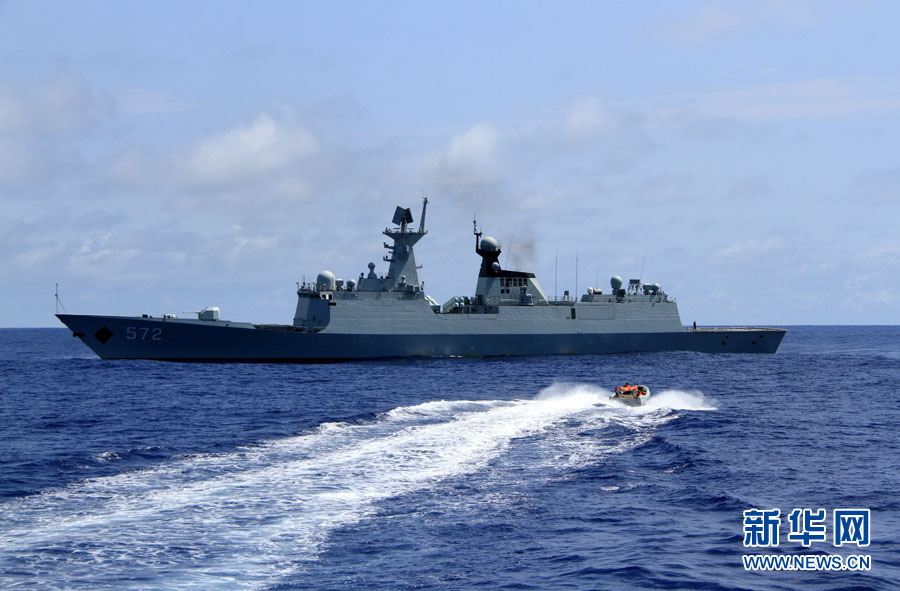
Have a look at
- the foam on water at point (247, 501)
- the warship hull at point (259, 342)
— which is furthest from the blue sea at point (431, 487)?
the warship hull at point (259, 342)

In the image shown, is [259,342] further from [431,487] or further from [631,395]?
[431,487]

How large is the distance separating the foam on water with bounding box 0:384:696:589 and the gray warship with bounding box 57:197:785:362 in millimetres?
22943

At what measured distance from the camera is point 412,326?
4812 centimetres

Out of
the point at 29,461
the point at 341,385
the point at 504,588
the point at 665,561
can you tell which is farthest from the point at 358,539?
the point at 341,385

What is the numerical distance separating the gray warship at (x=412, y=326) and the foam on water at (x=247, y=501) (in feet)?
75.3

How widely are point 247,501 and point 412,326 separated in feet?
111

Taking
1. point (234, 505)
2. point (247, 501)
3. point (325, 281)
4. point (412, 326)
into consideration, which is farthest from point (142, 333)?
point (234, 505)

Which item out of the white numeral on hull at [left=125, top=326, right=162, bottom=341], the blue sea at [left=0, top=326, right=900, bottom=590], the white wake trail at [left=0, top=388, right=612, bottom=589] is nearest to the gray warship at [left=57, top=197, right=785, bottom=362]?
the white numeral on hull at [left=125, top=326, right=162, bottom=341]

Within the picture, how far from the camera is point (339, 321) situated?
46.4 metres

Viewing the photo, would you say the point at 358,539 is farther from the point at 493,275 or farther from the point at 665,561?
the point at 493,275

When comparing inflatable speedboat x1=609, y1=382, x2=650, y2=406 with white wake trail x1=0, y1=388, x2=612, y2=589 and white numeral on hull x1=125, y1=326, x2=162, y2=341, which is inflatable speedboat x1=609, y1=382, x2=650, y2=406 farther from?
white numeral on hull x1=125, y1=326, x2=162, y2=341

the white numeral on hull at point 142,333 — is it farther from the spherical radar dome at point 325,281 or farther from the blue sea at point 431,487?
the blue sea at point 431,487

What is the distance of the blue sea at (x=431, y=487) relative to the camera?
36.4 feet

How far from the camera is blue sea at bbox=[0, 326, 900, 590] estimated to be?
11.1 metres
